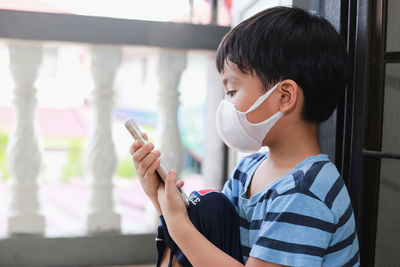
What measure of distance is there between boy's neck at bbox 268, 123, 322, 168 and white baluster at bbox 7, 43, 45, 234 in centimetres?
92

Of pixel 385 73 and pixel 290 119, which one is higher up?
pixel 385 73

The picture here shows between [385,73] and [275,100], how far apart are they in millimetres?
280

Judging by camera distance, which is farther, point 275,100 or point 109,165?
point 109,165

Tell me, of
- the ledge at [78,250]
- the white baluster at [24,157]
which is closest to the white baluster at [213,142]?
the ledge at [78,250]

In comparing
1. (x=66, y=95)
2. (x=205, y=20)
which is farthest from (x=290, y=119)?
(x=66, y=95)

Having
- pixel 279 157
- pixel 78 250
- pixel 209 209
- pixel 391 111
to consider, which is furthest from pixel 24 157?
pixel 391 111

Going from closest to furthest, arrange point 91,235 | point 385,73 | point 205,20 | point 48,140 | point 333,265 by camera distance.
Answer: point 333,265 → point 385,73 → point 91,235 → point 205,20 → point 48,140

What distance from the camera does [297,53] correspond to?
2.75 ft

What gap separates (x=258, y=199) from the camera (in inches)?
34.9

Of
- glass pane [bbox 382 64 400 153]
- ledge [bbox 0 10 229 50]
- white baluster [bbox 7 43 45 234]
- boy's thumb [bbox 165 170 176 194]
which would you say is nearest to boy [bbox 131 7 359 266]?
boy's thumb [bbox 165 170 176 194]

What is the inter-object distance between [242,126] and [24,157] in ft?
2.93

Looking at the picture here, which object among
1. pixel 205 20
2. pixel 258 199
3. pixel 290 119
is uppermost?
pixel 205 20

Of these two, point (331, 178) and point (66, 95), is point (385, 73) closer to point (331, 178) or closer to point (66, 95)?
point (331, 178)

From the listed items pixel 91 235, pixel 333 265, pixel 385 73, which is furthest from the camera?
pixel 91 235
